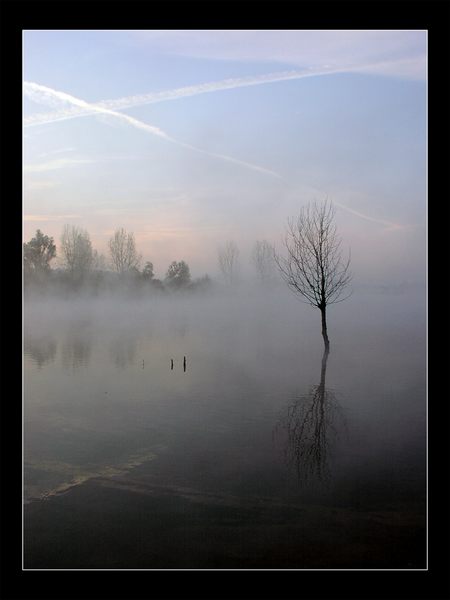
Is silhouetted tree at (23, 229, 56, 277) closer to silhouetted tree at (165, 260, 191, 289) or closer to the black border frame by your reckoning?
silhouetted tree at (165, 260, 191, 289)

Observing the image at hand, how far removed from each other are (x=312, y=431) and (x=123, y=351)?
14819mm

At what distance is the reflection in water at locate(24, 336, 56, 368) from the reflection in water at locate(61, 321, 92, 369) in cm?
56

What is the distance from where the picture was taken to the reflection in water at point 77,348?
21266 mm

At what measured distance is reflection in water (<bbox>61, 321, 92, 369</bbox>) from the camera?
21.3 metres

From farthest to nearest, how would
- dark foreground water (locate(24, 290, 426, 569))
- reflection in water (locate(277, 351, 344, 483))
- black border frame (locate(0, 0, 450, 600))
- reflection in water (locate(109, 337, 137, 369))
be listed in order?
1. reflection in water (locate(109, 337, 137, 369))
2. reflection in water (locate(277, 351, 344, 483))
3. dark foreground water (locate(24, 290, 426, 569))
4. black border frame (locate(0, 0, 450, 600))

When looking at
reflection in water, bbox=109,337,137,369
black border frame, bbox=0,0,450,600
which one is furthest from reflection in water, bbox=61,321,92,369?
black border frame, bbox=0,0,450,600

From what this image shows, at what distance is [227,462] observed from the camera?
9148 mm

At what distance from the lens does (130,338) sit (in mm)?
29719

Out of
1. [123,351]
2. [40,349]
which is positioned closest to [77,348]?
[40,349]
